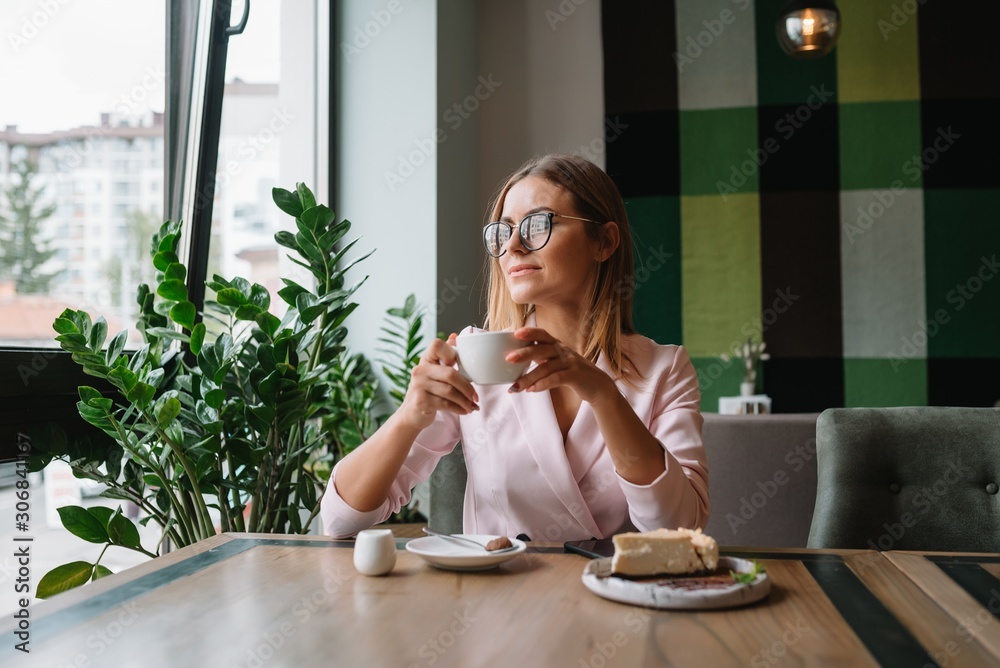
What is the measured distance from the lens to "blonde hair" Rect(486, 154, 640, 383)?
5.25 feet

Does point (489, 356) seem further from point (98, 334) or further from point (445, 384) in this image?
point (98, 334)

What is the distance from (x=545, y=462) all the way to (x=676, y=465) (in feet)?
0.88

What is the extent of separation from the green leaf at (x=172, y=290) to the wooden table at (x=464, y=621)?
847 mm

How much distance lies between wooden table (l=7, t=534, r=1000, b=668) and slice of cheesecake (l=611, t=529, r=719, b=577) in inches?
2.6

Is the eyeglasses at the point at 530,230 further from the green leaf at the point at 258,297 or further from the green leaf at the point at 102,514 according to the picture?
the green leaf at the point at 102,514

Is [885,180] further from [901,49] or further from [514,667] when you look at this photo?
[514,667]

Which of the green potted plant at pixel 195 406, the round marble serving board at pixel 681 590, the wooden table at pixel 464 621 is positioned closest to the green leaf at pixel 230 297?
the green potted plant at pixel 195 406

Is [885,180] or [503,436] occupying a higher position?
[885,180]

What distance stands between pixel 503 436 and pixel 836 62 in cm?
343

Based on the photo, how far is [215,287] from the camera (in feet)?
6.28

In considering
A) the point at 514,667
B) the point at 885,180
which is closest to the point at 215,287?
the point at 514,667

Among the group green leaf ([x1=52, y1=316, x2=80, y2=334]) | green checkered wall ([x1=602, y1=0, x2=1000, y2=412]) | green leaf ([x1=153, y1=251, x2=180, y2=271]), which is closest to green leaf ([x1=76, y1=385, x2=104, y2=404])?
green leaf ([x1=52, y1=316, x2=80, y2=334])

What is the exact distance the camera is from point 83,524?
1657 millimetres

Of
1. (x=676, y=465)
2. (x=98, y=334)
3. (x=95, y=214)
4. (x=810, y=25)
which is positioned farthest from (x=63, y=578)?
(x=810, y=25)
